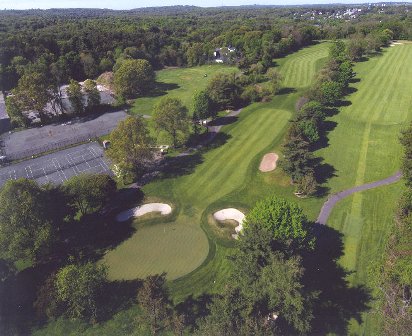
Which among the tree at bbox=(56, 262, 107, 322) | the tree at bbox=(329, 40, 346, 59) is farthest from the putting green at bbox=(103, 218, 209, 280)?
the tree at bbox=(329, 40, 346, 59)

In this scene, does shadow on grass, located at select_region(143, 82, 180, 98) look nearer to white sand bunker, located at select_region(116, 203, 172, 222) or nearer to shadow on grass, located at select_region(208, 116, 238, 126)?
shadow on grass, located at select_region(208, 116, 238, 126)

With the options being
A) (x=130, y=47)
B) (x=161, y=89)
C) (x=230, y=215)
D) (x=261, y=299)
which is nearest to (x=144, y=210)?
(x=230, y=215)

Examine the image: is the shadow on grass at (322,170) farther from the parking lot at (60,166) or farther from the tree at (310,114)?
the parking lot at (60,166)

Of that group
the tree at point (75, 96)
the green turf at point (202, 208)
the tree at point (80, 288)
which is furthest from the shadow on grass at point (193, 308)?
the tree at point (75, 96)

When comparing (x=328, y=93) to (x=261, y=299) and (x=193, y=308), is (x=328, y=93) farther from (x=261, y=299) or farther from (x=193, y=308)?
(x=261, y=299)

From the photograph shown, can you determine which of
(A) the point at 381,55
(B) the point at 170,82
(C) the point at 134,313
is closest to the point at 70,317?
(C) the point at 134,313

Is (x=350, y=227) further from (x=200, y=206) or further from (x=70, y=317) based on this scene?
(x=70, y=317)
